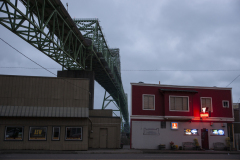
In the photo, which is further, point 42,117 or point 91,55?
point 91,55

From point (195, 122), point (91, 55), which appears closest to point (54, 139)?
point (195, 122)

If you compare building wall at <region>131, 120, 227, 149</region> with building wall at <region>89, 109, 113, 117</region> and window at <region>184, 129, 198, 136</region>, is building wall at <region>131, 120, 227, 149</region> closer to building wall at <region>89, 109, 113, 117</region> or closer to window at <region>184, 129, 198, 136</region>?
window at <region>184, 129, 198, 136</region>

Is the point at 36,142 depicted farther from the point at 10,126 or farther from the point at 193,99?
the point at 193,99

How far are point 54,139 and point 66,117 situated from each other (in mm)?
2151

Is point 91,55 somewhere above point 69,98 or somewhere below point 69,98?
above

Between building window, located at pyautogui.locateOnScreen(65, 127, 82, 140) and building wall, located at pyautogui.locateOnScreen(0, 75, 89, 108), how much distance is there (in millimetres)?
2109

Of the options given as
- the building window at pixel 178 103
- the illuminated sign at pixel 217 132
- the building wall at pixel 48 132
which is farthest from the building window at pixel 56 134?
the illuminated sign at pixel 217 132

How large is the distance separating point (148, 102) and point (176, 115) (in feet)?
10.6

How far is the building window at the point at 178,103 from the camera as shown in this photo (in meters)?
28.3

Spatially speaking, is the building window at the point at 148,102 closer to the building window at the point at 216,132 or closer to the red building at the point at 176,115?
the red building at the point at 176,115

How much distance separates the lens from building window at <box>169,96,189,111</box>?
28297 millimetres

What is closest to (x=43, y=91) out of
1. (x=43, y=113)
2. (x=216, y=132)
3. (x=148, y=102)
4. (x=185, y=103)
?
(x=43, y=113)

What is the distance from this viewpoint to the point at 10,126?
75.7ft

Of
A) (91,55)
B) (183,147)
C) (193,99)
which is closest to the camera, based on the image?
(183,147)
